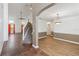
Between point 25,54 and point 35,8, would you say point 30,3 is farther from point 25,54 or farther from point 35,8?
point 25,54

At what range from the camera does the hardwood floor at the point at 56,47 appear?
171cm

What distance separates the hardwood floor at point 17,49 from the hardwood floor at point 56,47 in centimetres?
11

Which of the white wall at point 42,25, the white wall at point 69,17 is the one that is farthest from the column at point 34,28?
the white wall at point 69,17

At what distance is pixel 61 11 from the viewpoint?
1728mm

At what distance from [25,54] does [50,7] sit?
36.0 inches

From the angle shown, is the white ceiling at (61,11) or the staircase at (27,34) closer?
the white ceiling at (61,11)

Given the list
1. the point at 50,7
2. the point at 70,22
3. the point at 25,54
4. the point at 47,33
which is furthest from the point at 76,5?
the point at 25,54

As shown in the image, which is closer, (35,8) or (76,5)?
(76,5)

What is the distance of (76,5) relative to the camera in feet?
5.58

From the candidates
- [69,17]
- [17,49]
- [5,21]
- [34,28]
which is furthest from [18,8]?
[69,17]

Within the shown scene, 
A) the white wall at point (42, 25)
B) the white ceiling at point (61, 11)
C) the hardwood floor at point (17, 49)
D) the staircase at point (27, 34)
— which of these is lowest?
the hardwood floor at point (17, 49)

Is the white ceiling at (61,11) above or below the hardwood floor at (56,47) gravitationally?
above

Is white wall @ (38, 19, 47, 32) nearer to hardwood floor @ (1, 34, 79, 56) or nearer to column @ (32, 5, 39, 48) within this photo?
column @ (32, 5, 39, 48)

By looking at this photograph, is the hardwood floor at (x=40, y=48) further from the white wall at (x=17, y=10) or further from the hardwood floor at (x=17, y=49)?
the white wall at (x=17, y=10)
